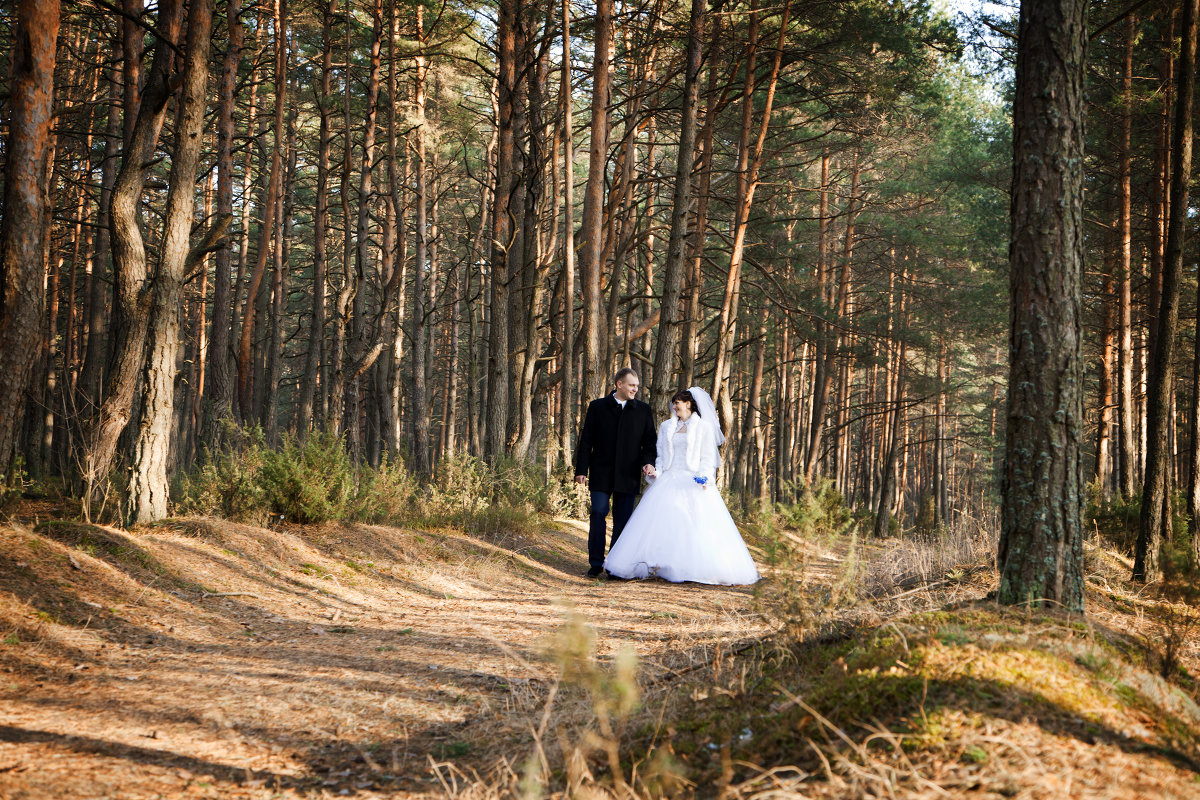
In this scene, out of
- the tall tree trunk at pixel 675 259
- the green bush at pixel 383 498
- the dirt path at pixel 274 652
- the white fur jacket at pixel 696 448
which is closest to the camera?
the dirt path at pixel 274 652

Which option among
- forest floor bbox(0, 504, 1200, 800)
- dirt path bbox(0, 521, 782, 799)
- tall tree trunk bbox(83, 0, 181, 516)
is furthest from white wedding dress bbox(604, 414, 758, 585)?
tall tree trunk bbox(83, 0, 181, 516)

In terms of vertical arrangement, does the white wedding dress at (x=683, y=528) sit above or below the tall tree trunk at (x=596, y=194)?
below

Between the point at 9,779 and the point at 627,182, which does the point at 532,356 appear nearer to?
the point at 627,182

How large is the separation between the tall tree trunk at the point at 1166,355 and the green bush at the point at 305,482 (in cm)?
803

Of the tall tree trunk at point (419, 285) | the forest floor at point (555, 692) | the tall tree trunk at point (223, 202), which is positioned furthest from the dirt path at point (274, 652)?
the tall tree trunk at point (419, 285)

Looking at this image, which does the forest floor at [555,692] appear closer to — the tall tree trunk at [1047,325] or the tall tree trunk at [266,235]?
the tall tree trunk at [1047,325]

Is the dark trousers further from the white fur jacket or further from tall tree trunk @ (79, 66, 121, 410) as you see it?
tall tree trunk @ (79, 66, 121, 410)

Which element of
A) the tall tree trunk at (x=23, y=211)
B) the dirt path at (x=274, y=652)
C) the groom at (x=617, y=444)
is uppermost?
the tall tree trunk at (x=23, y=211)

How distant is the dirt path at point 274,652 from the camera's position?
3.03 m

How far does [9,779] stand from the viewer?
2.68m

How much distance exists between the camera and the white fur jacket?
8664mm

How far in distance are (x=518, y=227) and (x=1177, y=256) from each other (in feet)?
33.0

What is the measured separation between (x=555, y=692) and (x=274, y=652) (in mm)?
2387

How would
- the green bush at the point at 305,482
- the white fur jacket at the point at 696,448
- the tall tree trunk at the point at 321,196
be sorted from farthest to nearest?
the tall tree trunk at the point at 321,196 → the white fur jacket at the point at 696,448 → the green bush at the point at 305,482
